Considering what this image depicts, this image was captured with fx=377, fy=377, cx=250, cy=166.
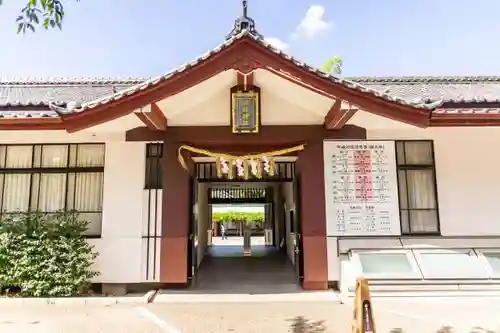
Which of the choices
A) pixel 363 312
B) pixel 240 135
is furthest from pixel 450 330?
pixel 240 135

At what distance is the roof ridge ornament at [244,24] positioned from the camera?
19.6 feet

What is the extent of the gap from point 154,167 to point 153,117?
49.7 inches

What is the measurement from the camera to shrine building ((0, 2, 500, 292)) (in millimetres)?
6605

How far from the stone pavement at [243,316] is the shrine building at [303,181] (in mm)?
666

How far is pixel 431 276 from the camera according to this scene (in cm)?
645

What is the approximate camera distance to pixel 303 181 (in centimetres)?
714

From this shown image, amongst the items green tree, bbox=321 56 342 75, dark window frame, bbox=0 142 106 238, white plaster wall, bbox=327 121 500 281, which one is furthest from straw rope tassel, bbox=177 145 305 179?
green tree, bbox=321 56 342 75

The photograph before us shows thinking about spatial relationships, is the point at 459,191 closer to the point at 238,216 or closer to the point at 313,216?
the point at 313,216

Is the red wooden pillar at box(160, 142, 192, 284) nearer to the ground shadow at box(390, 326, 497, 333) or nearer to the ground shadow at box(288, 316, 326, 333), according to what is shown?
the ground shadow at box(288, 316, 326, 333)

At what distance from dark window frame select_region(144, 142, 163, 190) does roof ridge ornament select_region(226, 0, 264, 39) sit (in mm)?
2557

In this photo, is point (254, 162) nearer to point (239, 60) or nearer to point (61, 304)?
point (239, 60)

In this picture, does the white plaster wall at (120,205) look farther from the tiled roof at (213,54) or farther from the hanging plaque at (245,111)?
the hanging plaque at (245,111)

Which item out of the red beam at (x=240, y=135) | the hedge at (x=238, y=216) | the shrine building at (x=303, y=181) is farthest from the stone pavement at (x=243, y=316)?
the hedge at (x=238, y=216)

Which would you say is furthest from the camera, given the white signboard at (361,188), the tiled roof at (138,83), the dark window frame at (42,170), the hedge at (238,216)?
the hedge at (238,216)
